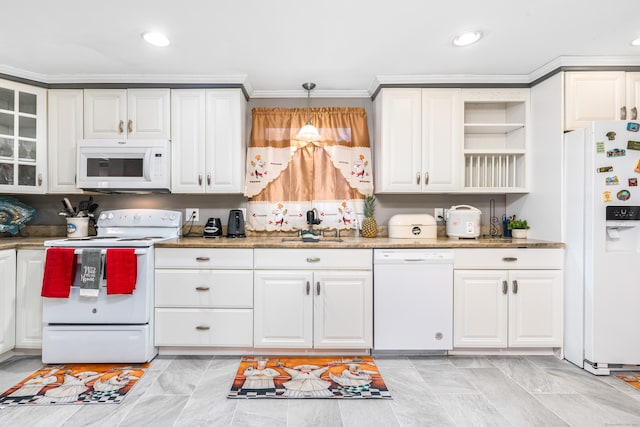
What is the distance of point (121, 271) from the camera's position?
7.73 feet

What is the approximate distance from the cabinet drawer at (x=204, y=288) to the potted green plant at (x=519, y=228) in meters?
2.21

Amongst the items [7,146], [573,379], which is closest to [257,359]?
[573,379]

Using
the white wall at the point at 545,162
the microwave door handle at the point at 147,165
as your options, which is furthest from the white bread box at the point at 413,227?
the microwave door handle at the point at 147,165

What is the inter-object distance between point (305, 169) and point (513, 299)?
6.48ft

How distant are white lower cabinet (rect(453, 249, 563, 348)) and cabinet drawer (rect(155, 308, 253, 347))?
1.56 meters

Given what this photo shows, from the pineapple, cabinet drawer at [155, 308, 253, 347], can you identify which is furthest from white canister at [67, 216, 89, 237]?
the pineapple

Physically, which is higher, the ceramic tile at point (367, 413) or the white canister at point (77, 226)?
the white canister at point (77, 226)

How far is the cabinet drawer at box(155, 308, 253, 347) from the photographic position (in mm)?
2504

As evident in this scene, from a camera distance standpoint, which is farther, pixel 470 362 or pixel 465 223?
pixel 465 223

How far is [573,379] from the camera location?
2.23 meters

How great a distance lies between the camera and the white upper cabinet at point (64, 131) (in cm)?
282

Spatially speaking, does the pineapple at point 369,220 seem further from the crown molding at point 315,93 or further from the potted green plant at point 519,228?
the potted green plant at point 519,228

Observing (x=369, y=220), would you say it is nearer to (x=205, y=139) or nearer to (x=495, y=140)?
(x=495, y=140)

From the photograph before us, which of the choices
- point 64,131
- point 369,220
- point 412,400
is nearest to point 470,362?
point 412,400
